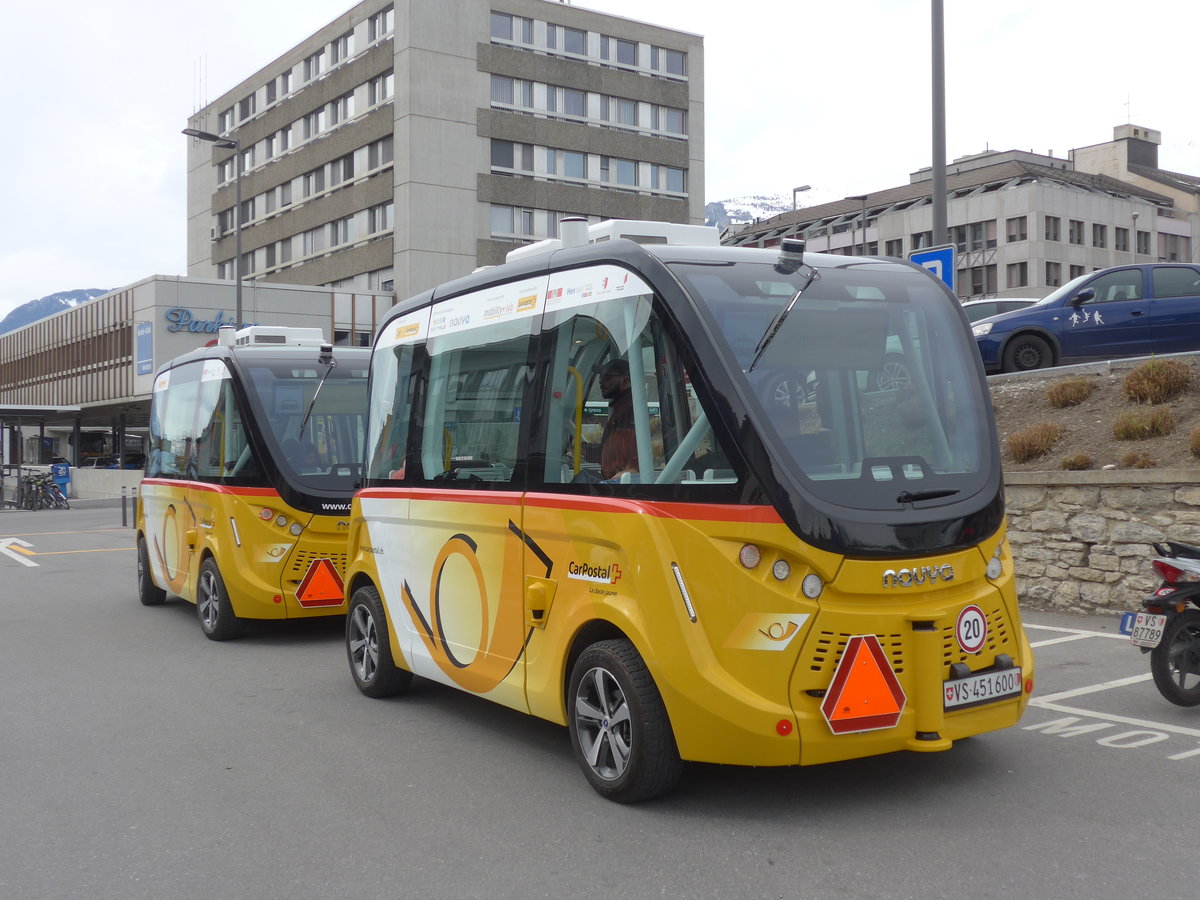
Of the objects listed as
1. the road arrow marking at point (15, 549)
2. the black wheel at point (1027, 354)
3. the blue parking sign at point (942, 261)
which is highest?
the blue parking sign at point (942, 261)

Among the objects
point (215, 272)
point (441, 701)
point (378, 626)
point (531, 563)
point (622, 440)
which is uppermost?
point (215, 272)

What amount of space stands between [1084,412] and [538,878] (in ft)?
33.9

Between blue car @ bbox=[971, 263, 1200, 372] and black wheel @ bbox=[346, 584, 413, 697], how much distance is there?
393 inches

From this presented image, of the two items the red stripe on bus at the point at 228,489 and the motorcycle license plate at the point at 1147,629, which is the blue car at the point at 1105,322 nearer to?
the motorcycle license plate at the point at 1147,629

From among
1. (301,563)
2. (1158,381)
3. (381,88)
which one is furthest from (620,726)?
(381,88)

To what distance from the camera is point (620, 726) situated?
5523 millimetres

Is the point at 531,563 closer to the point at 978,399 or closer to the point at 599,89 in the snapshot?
the point at 978,399

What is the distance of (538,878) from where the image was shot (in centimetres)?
457

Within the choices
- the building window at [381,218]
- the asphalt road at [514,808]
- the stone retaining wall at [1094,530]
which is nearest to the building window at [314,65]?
the building window at [381,218]

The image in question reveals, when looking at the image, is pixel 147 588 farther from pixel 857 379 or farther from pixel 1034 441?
pixel 857 379

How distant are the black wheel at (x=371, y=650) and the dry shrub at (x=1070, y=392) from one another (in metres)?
8.54

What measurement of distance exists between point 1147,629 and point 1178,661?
310mm

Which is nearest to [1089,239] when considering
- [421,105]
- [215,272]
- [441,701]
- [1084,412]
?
[421,105]

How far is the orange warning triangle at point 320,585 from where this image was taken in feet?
34.4
